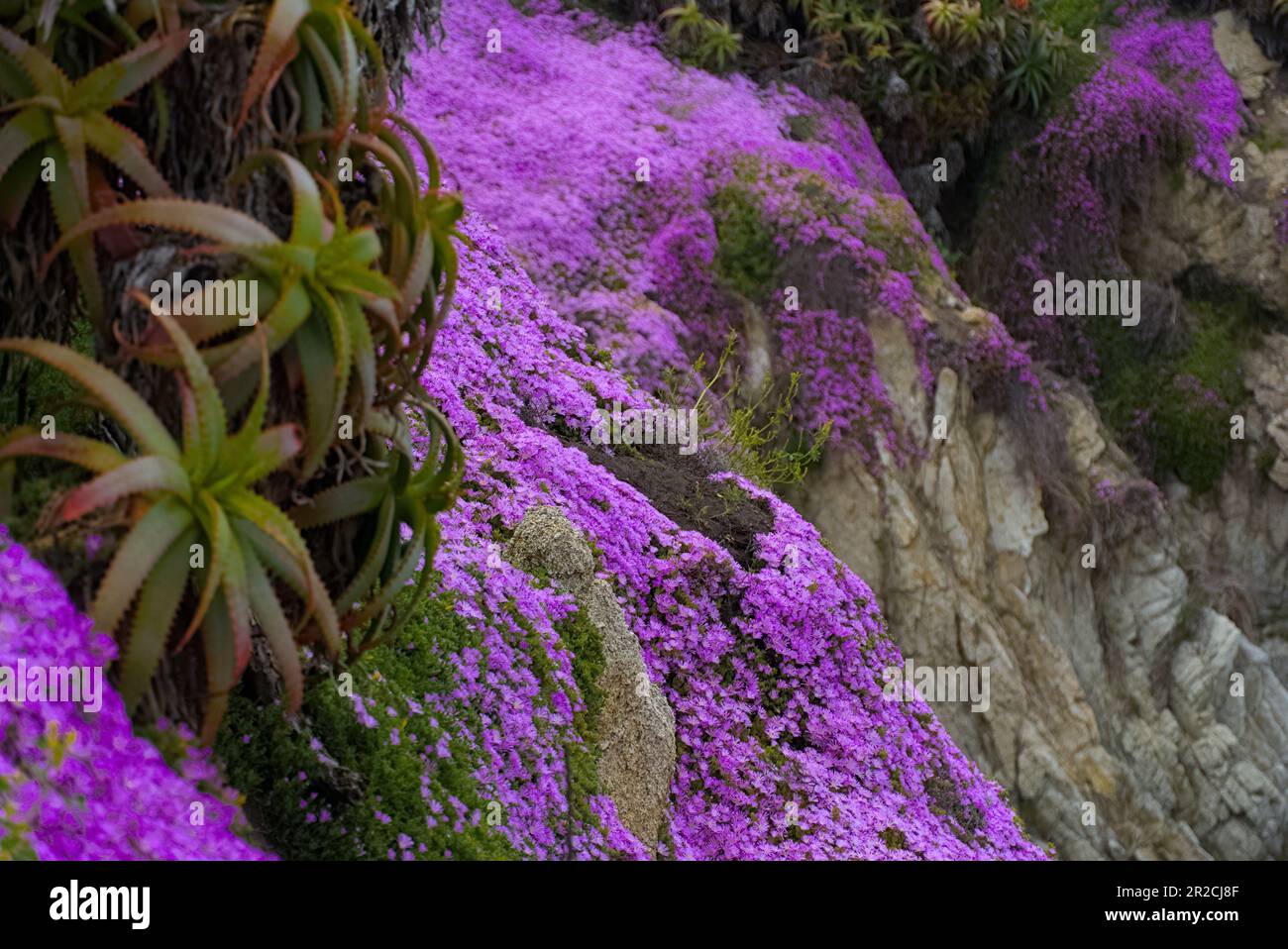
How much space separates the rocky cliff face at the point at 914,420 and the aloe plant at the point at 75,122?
9.86 m

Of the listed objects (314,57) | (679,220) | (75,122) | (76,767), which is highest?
(314,57)

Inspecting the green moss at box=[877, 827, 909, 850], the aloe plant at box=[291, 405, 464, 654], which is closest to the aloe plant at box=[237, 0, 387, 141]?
the aloe plant at box=[291, 405, 464, 654]

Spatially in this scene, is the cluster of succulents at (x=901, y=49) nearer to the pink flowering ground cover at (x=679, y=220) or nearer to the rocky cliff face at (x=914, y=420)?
the rocky cliff face at (x=914, y=420)

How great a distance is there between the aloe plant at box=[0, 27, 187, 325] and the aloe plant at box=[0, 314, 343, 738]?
1.53 ft

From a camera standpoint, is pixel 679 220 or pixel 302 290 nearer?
pixel 302 290

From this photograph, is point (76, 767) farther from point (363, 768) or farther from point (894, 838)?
point (894, 838)

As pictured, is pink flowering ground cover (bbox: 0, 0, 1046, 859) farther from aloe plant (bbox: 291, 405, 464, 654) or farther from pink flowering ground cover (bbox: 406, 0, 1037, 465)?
aloe plant (bbox: 291, 405, 464, 654)

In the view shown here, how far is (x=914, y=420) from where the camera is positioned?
49.9 ft

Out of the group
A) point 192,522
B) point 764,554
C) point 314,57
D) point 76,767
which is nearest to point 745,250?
point 764,554

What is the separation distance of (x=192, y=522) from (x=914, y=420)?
1220cm

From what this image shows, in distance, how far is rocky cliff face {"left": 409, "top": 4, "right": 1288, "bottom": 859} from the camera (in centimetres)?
1434

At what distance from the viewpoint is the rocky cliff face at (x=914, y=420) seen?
47.1 ft
